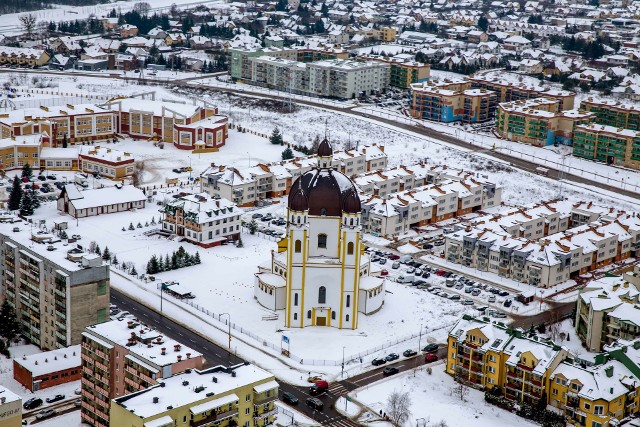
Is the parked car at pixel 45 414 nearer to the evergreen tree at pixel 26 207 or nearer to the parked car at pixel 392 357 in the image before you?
the parked car at pixel 392 357

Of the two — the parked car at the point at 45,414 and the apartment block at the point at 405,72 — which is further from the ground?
the apartment block at the point at 405,72

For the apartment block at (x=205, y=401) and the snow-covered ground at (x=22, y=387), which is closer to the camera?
the apartment block at (x=205, y=401)

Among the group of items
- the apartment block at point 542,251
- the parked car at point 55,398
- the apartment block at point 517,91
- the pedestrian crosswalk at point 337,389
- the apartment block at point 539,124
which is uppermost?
the apartment block at point 517,91

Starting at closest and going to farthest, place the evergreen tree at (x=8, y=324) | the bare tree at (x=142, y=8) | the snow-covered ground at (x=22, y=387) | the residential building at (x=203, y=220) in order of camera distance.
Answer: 1. the snow-covered ground at (x=22, y=387)
2. the evergreen tree at (x=8, y=324)
3. the residential building at (x=203, y=220)
4. the bare tree at (x=142, y=8)

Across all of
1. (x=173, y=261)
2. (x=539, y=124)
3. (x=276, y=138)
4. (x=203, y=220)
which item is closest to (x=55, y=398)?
(x=173, y=261)

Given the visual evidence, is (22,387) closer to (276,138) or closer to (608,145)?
(276,138)

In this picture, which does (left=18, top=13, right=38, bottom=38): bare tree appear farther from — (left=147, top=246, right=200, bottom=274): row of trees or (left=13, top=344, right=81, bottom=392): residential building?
(left=13, top=344, right=81, bottom=392): residential building

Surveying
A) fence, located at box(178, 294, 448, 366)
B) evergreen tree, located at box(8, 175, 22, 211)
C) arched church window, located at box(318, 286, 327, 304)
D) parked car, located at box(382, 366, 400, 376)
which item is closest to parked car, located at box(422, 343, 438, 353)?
fence, located at box(178, 294, 448, 366)

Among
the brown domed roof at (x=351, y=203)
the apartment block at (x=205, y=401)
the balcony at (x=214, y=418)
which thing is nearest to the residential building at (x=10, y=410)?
the apartment block at (x=205, y=401)
